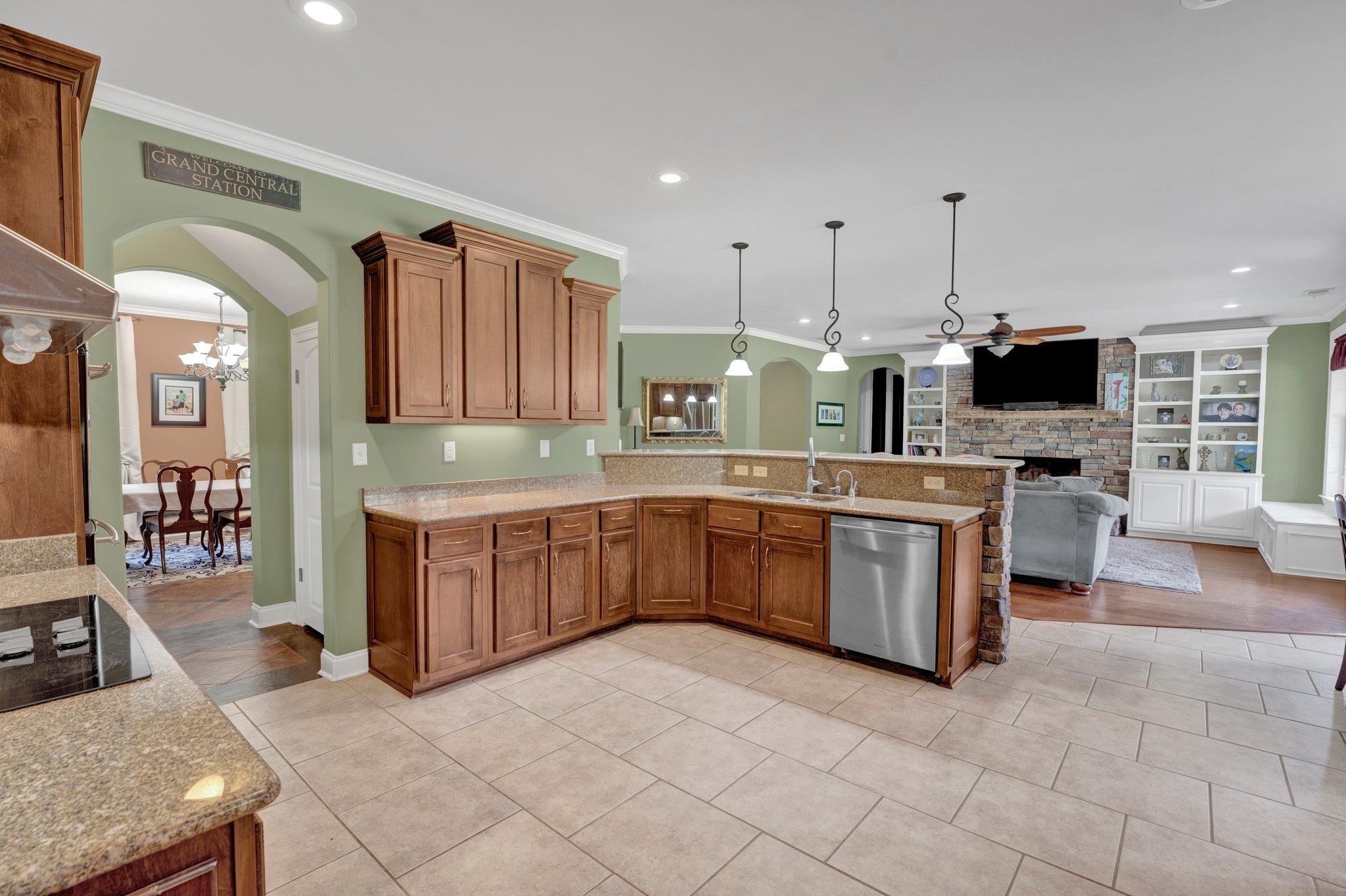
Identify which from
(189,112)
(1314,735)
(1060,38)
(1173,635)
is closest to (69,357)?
(189,112)

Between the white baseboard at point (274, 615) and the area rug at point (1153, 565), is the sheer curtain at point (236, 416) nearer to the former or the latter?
the white baseboard at point (274, 615)

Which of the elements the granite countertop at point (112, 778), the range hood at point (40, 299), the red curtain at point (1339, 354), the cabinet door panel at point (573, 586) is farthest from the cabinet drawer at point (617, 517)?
the red curtain at point (1339, 354)

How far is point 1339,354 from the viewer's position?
6148 millimetres

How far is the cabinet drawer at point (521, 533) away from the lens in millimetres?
3445

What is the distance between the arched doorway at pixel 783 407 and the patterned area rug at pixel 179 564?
7967 millimetres

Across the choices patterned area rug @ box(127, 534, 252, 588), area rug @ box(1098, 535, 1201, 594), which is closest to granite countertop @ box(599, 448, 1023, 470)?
area rug @ box(1098, 535, 1201, 594)

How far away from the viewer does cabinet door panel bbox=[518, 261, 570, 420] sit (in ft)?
12.7

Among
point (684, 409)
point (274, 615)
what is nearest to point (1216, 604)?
point (684, 409)

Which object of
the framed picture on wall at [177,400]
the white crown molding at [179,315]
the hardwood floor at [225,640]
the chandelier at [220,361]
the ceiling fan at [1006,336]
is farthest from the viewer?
the framed picture on wall at [177,400]

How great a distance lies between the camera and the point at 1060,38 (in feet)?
7.22

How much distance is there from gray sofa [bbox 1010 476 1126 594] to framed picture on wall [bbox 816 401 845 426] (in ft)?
16.4

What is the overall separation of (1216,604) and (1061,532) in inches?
46.4

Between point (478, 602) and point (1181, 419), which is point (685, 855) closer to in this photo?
point (478, 602)

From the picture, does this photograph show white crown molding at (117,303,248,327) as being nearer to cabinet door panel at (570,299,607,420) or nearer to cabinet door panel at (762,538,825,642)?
cabinet door panel at (570,299,607,420)
